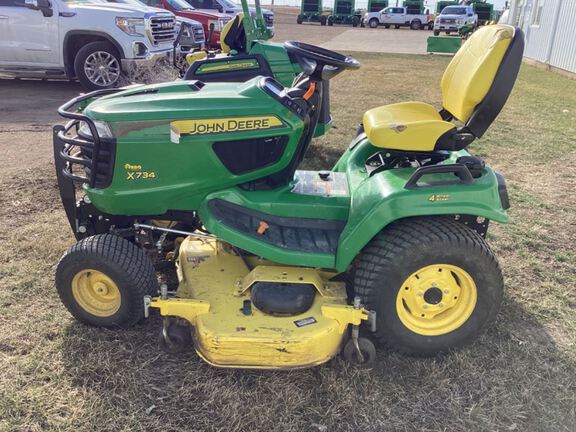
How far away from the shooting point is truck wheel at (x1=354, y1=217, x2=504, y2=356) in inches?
100

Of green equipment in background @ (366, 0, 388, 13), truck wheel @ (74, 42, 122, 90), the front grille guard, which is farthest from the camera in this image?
green equipment in background @ (366, 0, 388, 13)

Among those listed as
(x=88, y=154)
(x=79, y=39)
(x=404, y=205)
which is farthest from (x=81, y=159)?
(x=79, y=39)

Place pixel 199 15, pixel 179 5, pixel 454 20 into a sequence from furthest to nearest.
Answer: pixel 454 20 → pixel 179 5 → pixel 199 15

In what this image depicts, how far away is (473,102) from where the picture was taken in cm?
279

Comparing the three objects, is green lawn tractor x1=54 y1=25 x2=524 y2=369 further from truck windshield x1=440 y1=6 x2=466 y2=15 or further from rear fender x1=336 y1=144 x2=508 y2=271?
truck windshield x1=440 y1=6 x2=466 y2=15

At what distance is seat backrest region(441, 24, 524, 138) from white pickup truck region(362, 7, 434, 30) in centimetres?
4037

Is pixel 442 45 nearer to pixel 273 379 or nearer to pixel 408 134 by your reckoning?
pixel 408 134

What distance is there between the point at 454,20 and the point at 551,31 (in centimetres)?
1822

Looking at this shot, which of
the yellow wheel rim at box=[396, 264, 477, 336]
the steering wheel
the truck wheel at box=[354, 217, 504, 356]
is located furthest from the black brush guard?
the yellow wheel rim at box=[396, 264, 477, 336]

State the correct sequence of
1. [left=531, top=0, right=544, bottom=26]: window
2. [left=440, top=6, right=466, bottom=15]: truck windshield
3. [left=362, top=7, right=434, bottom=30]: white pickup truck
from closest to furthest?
[left=531, top=0, right=544, bottom=26]: window
[left=440, top=6, right=466, bottom=15]: truck windshield
[left=362, top=7, right=434, bottom=30]: white pickup truck

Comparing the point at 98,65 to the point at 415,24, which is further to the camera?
the point at 415,24

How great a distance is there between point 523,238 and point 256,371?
251cm

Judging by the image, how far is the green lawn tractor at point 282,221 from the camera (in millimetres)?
2535

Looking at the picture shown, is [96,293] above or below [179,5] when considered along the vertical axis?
below
